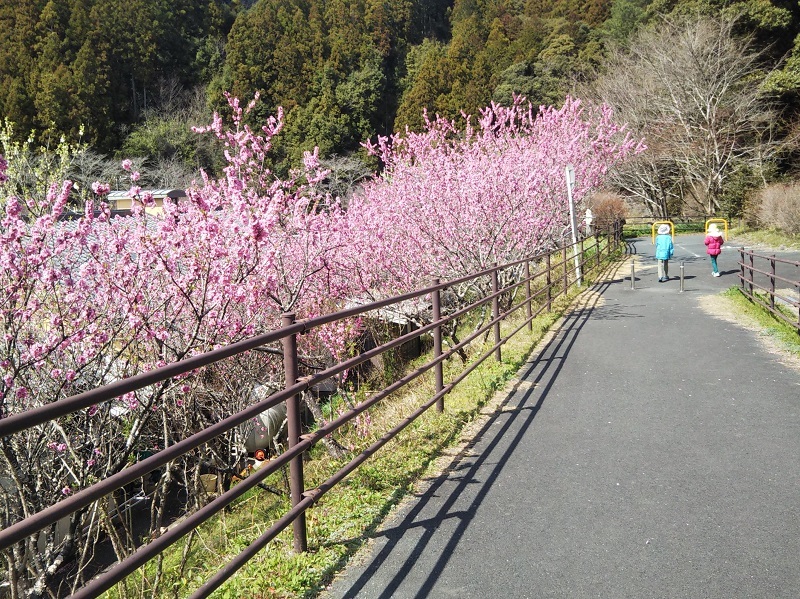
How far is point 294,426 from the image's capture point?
9.84 feet

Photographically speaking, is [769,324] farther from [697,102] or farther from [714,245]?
[697,102]

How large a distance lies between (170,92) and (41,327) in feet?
161

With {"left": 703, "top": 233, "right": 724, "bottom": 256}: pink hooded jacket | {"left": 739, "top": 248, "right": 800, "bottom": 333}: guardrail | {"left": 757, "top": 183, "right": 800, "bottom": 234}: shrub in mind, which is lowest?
{"left": 739, "top": 248, "right": 800, "bottom": 333}: guardrail

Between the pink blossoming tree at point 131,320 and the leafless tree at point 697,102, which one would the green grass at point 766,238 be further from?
the pink blossoming tree at point 131,320

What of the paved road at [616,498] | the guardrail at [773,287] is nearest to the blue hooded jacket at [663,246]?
the guardrail at [773,287]

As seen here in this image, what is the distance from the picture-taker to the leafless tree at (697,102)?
3209 centimetres

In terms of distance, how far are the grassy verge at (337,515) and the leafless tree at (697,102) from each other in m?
32.2

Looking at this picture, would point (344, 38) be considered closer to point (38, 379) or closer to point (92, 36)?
point (92, 36)

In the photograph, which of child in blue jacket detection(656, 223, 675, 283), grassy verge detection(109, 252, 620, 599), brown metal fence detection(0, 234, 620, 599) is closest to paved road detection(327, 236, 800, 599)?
grassy verge detection(109, 252, 620, 599)

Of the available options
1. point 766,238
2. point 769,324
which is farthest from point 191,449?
point 766,238

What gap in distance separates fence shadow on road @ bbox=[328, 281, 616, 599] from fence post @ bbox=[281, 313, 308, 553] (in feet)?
1.29

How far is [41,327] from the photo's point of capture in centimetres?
529

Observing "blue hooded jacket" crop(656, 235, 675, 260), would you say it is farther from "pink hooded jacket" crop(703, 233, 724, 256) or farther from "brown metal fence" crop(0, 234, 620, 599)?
"brown metal fence" crop(0, 234, 620, 599)

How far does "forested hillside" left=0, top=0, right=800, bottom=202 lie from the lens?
35781 millimetres
